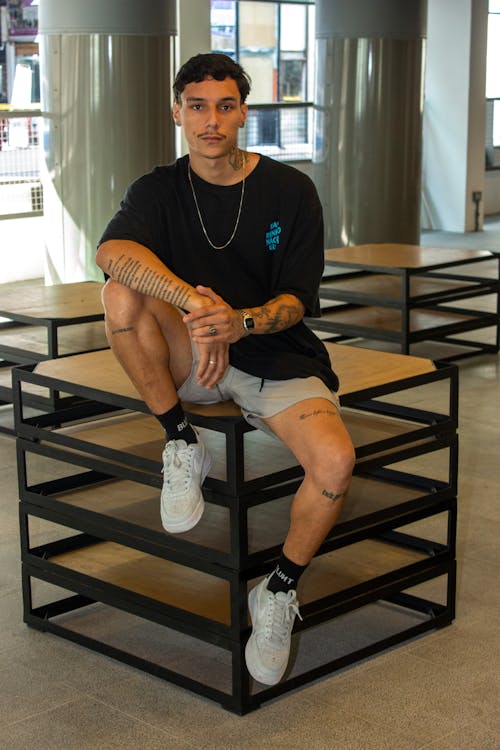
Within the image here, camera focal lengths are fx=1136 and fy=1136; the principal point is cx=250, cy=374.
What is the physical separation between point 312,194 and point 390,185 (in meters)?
5.51

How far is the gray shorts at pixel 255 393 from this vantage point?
7.95 ft

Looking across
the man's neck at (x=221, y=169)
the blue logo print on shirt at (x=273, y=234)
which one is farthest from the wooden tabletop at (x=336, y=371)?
the man's neck at (x=221, y=169)

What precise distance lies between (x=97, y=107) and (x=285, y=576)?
479 centimetres

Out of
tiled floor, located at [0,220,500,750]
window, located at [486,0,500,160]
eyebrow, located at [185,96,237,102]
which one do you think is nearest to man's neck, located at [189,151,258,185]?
eyebrow, located at [185,96,237,102]

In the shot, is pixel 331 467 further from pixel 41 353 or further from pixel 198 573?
pixel 41 353

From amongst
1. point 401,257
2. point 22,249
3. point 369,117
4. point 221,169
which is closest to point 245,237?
point 221,169

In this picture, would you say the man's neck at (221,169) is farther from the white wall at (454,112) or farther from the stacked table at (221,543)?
the white wall at (454,112)

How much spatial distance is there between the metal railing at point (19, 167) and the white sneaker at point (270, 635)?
602cm

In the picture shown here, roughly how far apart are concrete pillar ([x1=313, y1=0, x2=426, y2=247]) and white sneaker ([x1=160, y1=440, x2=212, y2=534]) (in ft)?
19.2

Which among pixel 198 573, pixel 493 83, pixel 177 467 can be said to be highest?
pixel 493 83

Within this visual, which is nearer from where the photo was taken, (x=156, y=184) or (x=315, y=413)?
(x=315, y=413)

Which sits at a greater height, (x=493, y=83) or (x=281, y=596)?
(x=493, y=83)

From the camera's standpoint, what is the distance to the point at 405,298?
563cm

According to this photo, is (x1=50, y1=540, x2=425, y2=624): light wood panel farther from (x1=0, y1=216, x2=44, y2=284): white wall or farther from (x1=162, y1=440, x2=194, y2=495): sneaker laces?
(x1=0, y1=216, x2=44, y2=284): white wall
